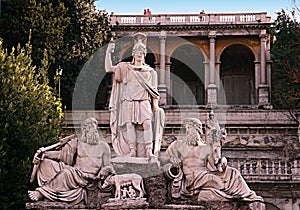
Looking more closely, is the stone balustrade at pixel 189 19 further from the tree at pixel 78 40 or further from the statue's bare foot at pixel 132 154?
the statue's bare foot at pixel 132 154

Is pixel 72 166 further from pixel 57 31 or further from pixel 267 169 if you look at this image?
pixel 57 31

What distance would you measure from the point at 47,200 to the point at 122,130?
5.94ft

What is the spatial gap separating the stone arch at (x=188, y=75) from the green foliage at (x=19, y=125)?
76.0ft

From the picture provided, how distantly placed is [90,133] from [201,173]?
2037 mm

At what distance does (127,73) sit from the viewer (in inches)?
438

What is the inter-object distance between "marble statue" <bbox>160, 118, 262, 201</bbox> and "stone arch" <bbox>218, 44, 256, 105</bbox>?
3028cm

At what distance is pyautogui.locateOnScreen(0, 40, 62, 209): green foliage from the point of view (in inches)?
592

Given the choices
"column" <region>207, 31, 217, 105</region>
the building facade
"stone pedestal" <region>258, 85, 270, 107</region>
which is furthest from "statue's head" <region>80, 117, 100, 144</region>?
"stone pedestal" <region>258, 85, 270, 107</region>

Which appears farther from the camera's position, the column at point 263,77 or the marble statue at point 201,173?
the column at point 263,77

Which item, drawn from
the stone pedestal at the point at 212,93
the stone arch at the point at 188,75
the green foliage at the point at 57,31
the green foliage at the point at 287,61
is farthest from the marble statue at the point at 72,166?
the stone arch at the point at 188,75

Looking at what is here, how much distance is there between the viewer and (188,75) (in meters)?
43.4

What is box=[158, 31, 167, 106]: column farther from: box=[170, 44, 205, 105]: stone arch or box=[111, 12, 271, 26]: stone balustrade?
box=[111, 12, 271, 26]: stone balustrade

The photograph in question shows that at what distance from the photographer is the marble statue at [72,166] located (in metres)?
10.3

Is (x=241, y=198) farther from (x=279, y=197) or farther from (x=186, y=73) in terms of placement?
(x=186, y=73)
